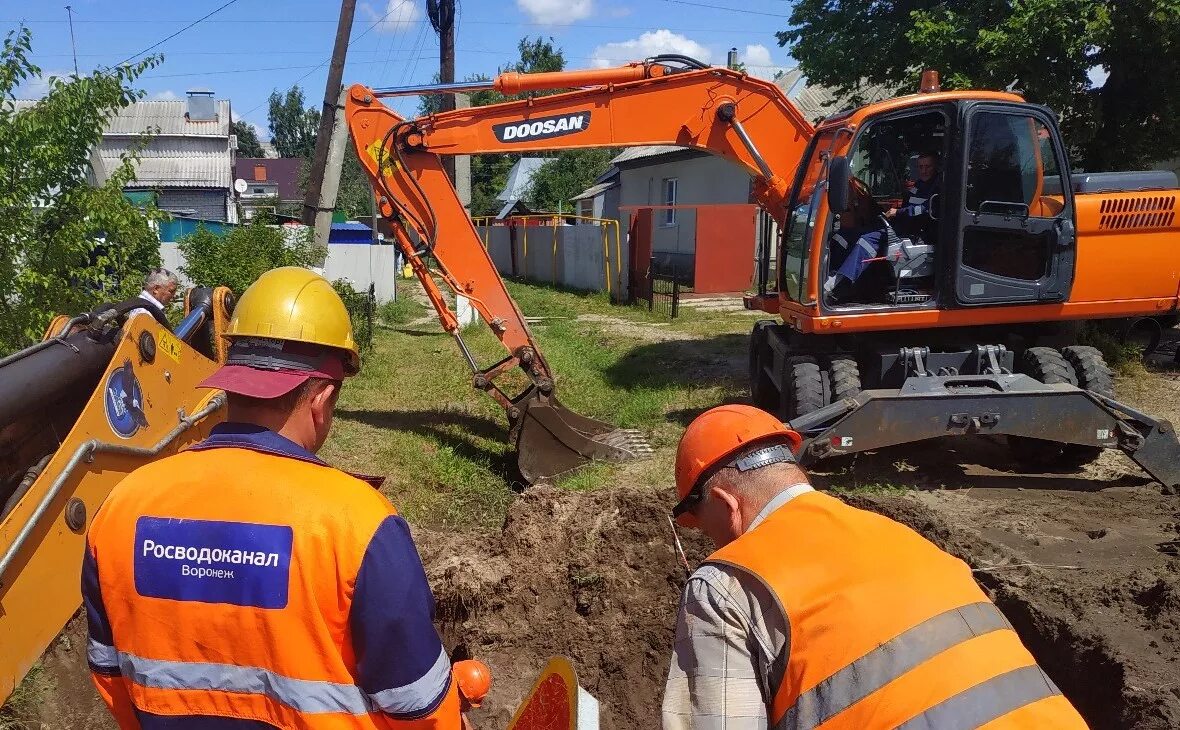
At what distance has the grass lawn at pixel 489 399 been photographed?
6.53 metres

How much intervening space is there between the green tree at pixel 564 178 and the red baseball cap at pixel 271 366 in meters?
37.3

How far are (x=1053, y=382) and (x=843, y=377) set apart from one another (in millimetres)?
1612

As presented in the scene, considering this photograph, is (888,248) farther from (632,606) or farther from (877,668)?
(877,668)

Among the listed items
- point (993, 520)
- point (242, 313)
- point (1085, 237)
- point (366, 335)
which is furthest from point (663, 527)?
A: point (366, 335)

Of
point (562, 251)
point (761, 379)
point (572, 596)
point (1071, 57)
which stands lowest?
point (572, 596)

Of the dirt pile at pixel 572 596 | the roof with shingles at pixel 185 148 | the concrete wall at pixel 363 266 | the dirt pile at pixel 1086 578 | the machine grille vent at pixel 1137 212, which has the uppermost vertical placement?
the roof with shingles at pixel 185 148

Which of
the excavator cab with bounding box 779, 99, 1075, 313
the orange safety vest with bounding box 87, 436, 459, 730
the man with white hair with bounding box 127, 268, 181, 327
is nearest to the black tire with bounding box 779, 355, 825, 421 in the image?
the excavator cab with bounding box 779, 99, 1075, 313

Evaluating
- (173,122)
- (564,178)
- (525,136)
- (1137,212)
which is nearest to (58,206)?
(525,136)

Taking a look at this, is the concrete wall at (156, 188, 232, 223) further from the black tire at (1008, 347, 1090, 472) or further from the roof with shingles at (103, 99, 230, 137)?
the black tire at (1008, 347, 1090, 472)

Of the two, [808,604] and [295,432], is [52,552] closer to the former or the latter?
[295,432]

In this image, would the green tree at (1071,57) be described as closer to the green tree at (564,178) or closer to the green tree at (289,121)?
the green tree at (564,178)

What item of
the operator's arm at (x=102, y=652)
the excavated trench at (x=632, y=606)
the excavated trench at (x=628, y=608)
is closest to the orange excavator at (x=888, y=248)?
the excavated trench at (x=632, y=606)

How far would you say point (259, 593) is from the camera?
58.4 inches

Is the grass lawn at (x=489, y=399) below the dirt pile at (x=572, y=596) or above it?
above
